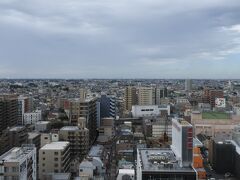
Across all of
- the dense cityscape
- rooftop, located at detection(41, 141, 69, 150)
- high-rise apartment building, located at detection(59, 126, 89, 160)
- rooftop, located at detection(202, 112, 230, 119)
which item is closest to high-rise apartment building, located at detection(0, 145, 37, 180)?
the dense cityscape

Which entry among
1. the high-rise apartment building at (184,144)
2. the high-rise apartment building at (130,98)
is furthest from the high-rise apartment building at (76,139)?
the high-rise apartment building at (130,98)

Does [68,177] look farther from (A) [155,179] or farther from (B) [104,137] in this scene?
(B) [104,137]

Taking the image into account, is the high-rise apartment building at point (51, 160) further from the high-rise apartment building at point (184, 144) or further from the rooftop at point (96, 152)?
the high-rise apartment building at point (184, 144)

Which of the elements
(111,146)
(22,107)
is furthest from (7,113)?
(111,146)

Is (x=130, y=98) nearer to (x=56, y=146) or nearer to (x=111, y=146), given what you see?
(x=111, y=146)

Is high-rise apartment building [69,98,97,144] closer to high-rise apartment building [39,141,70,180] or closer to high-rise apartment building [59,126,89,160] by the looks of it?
high-rise apartment building [59,126,89,160]
